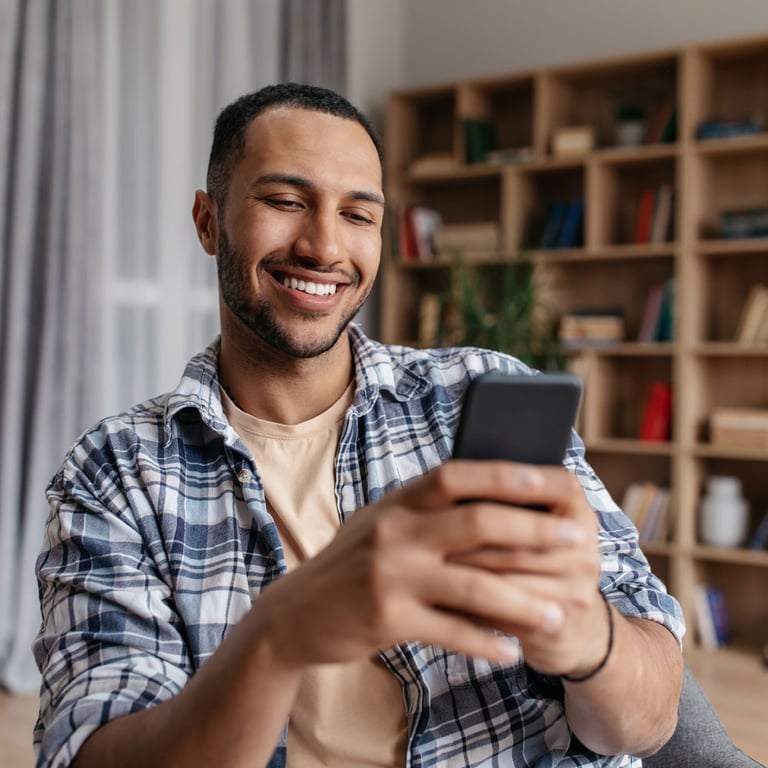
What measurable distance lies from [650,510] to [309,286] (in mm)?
2863

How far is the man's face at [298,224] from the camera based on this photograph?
3.76ft

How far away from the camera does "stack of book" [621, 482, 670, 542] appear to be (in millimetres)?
3668

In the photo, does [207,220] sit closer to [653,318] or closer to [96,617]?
[96,617]

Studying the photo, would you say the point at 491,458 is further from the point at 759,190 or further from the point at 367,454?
the point at 759,190

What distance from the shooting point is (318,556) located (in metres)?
0.61

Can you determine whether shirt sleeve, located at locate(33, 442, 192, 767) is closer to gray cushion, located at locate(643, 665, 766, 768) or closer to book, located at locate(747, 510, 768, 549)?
gray cushion, located at locate(643, 665, 766, 768)

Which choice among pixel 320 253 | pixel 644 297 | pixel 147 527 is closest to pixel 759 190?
pixel 644 297

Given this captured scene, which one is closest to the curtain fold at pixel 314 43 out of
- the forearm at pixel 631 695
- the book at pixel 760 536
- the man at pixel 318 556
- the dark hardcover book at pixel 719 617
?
the book at pixel 760 536

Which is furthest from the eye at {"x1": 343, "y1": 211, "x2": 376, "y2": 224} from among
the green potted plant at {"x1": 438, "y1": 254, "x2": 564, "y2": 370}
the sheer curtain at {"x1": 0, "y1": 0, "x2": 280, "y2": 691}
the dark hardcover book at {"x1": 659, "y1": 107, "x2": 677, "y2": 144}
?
the dark hardcover book at {"x1": 659, "y1": 107, "x2": 677, "y2": 144}

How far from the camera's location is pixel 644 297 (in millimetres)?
3920

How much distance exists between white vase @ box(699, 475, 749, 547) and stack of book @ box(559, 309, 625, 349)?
28.0 inches

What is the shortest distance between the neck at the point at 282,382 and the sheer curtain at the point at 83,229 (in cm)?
185

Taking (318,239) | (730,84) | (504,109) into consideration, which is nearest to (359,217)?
(318,239)

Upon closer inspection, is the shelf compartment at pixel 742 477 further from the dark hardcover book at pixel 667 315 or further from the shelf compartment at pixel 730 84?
the shelf compartment at pixel 730 84
